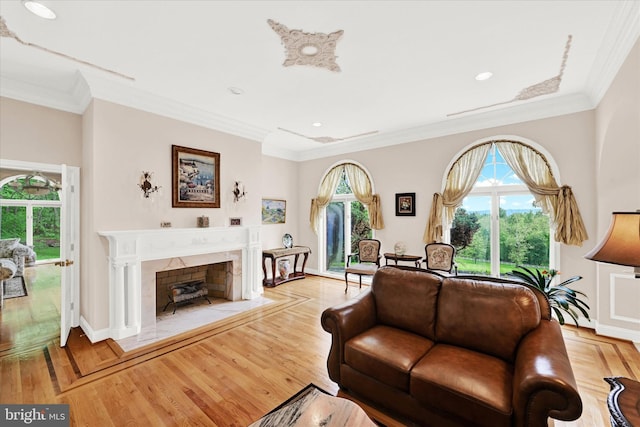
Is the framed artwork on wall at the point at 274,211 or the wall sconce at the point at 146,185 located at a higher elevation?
the wall sconce at the point at 146,185

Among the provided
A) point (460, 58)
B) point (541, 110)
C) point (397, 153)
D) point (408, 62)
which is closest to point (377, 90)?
point (408, 62)

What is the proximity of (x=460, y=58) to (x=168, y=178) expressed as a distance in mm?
3928

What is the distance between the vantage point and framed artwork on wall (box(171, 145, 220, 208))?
391 centimetres

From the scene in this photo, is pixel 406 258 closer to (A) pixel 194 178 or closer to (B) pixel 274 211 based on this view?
(B) pixel 274 211

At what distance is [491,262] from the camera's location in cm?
444

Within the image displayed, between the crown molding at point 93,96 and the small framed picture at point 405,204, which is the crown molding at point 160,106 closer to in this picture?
the crown molding at point 93,96

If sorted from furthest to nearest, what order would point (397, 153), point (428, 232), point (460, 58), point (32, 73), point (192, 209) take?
point (397, 153), point (428, 232), point (192, 209), point (32, 73), point (460, 58)

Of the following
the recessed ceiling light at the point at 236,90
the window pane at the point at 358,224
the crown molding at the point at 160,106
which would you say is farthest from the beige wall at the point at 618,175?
the crown molding at the point at 160,106

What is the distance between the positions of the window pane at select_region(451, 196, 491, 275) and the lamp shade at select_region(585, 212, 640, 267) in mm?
3098

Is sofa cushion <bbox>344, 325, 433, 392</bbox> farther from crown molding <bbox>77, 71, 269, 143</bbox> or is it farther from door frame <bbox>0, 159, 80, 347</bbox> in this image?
crown molding <bbox>77, 71, 269, 143</bbox>

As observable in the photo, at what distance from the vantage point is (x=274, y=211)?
21.1 feet

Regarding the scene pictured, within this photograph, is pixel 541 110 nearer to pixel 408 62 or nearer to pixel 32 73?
pixel 408 62

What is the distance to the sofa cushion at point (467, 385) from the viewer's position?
154 centimetres

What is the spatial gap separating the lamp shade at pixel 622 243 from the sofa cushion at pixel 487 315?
625 millimetres
